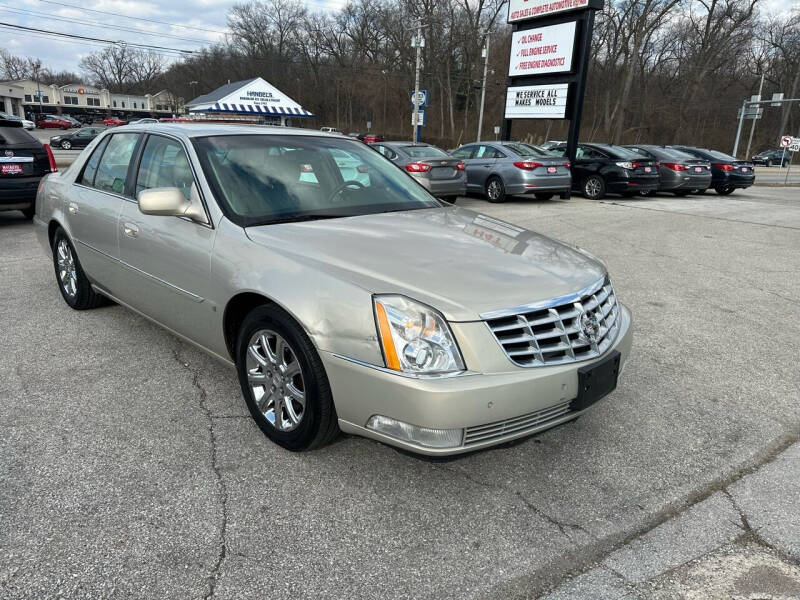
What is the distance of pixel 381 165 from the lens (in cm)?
422

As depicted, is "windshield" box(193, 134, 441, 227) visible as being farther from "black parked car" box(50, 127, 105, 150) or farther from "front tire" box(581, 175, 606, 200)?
"black parked car" box(50, 127, 105, 150)

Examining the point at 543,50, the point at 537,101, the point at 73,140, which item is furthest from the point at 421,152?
the point at 73,140

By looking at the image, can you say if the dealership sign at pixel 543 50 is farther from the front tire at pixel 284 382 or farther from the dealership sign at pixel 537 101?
the front tire at pixel 284 382

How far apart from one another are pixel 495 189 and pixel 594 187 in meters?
3.55

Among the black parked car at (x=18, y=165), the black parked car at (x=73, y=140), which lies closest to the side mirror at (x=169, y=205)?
the black parked car at (x=18, y=165)

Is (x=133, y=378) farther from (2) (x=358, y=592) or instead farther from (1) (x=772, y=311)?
(1) (x=772, y=311)

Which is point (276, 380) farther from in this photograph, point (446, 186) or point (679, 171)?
point (679, 171)

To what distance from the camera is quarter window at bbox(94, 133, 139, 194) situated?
409 cm

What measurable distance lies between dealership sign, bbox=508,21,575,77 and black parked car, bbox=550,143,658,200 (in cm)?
278

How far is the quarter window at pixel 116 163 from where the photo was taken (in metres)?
4.09

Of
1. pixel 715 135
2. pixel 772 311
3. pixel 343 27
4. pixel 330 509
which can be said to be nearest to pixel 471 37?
pixel 343 27

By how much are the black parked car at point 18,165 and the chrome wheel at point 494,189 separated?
9.78 m

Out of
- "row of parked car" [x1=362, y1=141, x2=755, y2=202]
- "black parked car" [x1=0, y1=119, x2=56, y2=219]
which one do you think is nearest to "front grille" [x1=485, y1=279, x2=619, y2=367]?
"black parked car" [x1=0, y1=119, x2=56, y2=219]

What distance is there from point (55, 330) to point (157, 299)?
1480 millimetres
